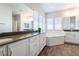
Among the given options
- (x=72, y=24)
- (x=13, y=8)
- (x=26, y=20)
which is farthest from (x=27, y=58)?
(x=72, y=24)

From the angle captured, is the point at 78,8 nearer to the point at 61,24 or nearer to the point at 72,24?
the point at 72,24

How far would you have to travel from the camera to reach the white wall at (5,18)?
207 centimetres

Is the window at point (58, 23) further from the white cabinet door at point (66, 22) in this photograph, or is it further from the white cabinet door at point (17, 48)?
the white cabinet door at point (17, 48)

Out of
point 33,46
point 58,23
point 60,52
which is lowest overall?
point 60,52

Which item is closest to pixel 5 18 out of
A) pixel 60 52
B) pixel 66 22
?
pixel 60 52

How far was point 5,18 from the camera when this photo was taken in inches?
86.0

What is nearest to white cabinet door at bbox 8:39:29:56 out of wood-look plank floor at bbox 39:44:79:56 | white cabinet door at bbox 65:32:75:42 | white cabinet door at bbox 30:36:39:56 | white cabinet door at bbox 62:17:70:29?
white cabinet door at bbox 30:36:39:56

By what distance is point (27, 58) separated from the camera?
0.76 meters

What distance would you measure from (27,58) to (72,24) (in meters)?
5.62

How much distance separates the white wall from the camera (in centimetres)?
207

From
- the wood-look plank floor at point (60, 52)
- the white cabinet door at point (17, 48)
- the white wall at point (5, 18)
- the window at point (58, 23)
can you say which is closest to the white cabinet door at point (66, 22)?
the window at point (58, 23)

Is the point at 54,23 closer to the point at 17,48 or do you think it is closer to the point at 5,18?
the point at 5,18

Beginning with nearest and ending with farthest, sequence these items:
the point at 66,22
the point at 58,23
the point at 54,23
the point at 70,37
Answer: the point at 70,37 < the point at 66,22 < the point at 58,23 < the point at 54,23

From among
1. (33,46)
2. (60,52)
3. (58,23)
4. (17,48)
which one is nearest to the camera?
(17,48)
